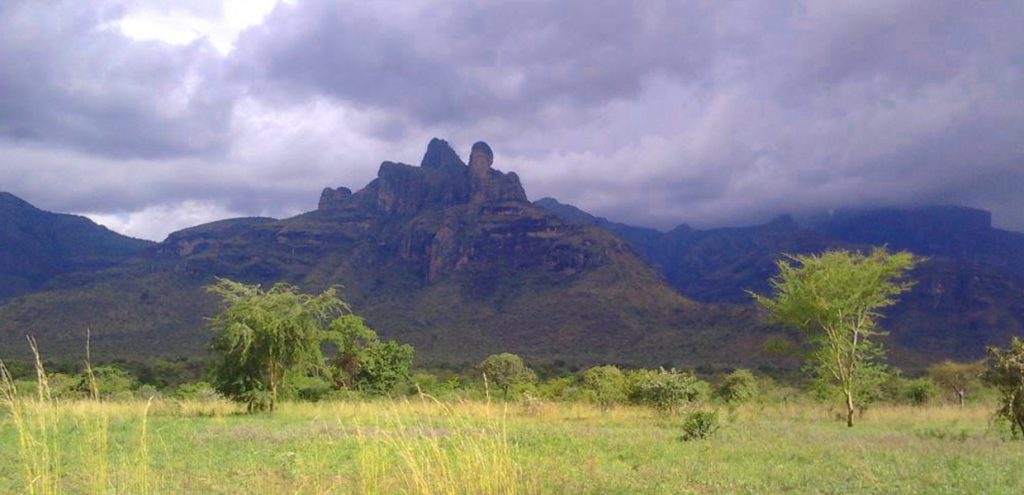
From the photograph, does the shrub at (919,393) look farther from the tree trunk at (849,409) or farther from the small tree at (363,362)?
the small tree at (363,362)

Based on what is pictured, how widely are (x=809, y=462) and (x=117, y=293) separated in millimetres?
84682

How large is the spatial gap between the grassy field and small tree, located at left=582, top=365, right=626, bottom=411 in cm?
639

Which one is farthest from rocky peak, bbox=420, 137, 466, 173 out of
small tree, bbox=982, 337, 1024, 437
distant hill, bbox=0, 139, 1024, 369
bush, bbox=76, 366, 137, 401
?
small tree, bbox=982, 337, 1024, 437

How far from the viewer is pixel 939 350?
71.2 metres

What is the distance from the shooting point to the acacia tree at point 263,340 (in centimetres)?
1906

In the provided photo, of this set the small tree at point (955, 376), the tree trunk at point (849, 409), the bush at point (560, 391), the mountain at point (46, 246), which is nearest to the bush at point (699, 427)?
the tree trunk at point (849, 409)

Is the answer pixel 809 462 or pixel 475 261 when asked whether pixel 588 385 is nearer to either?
pixel 809 462

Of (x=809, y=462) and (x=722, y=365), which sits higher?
(x=809, y=462)

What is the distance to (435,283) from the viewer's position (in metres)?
114

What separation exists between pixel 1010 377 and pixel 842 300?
Result: 20.6ft

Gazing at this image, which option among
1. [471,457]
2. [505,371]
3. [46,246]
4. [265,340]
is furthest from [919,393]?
[46,246]

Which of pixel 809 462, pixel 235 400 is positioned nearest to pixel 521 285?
pixel 235 400

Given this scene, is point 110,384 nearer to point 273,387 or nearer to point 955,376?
point 273,387

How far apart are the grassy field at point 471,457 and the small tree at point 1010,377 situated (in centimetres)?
59
